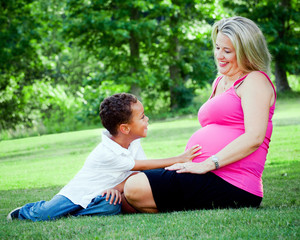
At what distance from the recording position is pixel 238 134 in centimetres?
346

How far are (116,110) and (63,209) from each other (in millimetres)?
1018

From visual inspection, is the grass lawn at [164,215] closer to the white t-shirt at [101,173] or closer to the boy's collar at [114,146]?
the white t-shirt at [101,173]

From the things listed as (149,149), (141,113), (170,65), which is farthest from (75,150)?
(170,65)

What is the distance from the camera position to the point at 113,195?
3.77 meters

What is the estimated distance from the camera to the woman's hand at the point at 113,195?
3759 mm

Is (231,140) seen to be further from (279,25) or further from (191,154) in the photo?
(279,25)

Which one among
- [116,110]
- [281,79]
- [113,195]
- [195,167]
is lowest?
[281,79]

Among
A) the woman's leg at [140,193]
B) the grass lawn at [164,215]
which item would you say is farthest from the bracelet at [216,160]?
the woman's leg at [140,193]

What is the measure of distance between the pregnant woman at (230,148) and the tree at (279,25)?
66.8ft

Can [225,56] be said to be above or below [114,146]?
above

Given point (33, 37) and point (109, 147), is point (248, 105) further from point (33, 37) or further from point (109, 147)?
point (33, 37)

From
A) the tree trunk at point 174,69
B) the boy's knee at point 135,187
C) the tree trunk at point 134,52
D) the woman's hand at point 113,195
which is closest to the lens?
the boy's knee at point 135,187

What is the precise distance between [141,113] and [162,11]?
1621 cm

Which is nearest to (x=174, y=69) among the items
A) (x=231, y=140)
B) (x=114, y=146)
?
(x=114, y=146)
